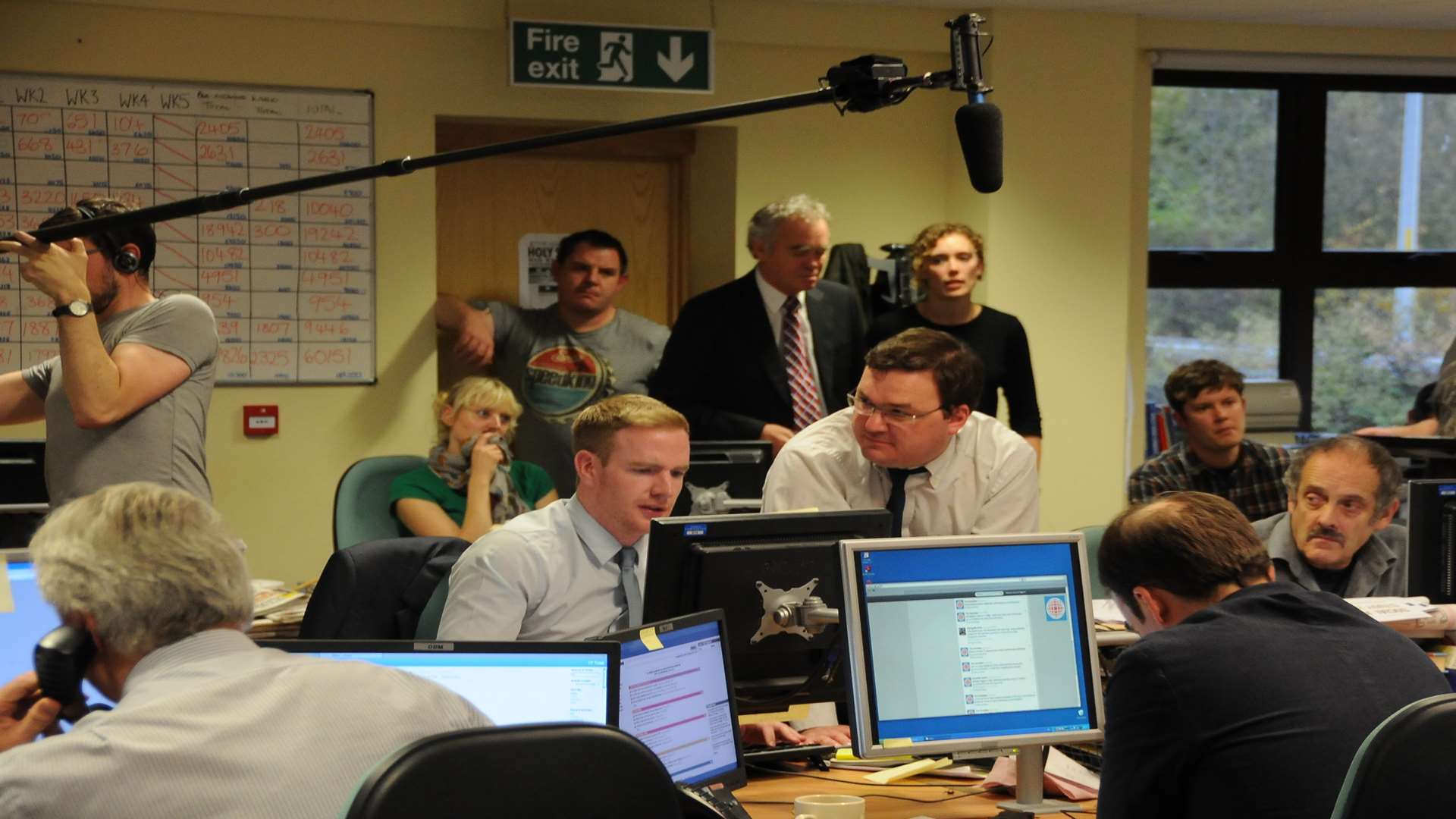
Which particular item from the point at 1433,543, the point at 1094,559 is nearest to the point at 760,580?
the point at 1094,559

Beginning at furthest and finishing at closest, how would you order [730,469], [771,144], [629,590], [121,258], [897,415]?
[771,144] < [730,469] < [897,415] < [121,258] < [629,590]

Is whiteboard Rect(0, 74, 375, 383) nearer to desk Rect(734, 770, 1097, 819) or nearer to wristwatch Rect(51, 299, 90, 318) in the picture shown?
wristwatch Rect(51, 299, 90, 318)

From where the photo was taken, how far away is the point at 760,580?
2484 mm

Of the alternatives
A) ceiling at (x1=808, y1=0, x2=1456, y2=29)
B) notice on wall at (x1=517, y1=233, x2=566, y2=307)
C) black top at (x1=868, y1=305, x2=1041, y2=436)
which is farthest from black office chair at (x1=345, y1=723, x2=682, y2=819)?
ceiling at (x1=808, y1=0, x2=1456, y2=29)

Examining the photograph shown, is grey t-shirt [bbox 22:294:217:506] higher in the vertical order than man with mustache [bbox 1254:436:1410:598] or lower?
higher

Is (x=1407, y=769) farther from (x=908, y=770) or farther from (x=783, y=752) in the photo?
(x=783, y=752)

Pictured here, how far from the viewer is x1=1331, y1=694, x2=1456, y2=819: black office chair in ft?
5.55

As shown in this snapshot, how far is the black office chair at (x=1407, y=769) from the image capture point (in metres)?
1.69

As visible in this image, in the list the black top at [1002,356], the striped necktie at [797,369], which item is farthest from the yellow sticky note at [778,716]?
the black top at [1002,356]

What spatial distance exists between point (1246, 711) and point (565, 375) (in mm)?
3429

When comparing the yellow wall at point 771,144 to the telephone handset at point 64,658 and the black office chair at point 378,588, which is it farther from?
the telephone handset at point 64,658

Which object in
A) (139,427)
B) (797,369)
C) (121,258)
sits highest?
(121,258)

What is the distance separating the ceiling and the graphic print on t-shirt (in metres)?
1.55

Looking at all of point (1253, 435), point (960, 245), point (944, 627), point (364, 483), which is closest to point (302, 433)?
point (364, 483)
